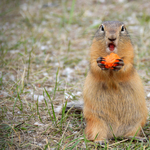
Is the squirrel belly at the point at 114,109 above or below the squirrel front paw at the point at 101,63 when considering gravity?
below

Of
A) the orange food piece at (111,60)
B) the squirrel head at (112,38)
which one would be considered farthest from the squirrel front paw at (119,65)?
the squirrel head at (112,38)

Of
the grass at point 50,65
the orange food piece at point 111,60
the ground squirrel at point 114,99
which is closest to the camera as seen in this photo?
the orange food piece at point 111,60

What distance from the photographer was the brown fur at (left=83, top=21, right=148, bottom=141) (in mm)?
3020

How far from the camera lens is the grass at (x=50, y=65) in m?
3.16

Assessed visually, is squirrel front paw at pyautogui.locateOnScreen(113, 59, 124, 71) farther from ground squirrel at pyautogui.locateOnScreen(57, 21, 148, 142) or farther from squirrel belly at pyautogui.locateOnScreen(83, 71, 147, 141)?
squirrel belly at pyautogui.locateOnScreen(83, 71, 147, 141)

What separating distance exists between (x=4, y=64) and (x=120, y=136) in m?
3.03

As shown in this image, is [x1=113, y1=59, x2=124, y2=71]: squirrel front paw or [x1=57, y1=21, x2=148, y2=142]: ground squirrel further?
[x1=57, y1=21, x2=148, y2=142]: ground squirrel

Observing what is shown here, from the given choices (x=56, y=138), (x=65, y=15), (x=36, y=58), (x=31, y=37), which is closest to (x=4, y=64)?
(x=36, y=58)

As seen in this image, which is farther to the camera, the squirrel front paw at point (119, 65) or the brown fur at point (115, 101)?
the brown fur at point (115, 101)

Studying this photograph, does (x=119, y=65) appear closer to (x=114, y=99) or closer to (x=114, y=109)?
(x=114, y=99)

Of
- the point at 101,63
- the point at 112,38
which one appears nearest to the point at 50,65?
the point at 101,63

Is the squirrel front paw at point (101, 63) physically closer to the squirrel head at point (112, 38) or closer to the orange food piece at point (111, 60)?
the orange food piece at point (111, 60)

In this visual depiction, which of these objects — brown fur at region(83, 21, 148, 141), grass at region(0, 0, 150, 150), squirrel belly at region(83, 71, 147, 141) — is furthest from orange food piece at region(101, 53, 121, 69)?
grass at region(0, 0, 150, 150)

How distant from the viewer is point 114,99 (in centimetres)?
Result: 303
